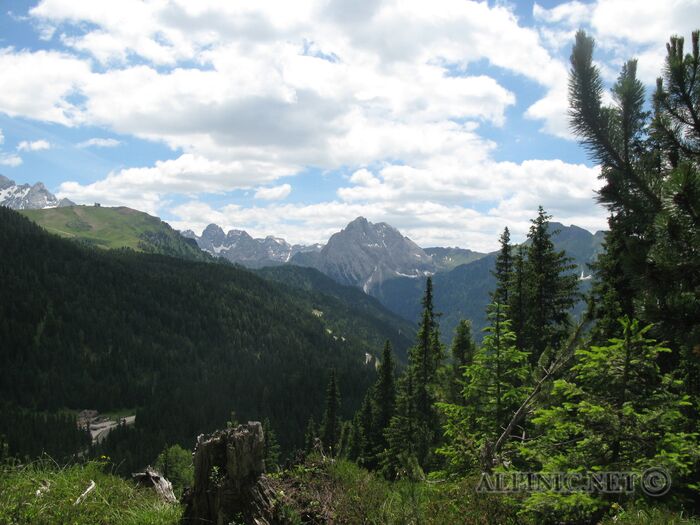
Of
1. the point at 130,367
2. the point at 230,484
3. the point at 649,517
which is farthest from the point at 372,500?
the point at 130,367

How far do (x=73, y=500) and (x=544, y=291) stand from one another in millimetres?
20853

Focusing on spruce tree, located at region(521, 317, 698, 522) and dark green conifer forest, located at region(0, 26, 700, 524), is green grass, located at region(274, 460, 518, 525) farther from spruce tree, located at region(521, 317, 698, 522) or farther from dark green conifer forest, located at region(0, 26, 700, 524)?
spruce tree, located at region(521, 317, 698, 522)

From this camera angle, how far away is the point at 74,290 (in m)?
187

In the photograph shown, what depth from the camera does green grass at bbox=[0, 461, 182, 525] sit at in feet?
21.1

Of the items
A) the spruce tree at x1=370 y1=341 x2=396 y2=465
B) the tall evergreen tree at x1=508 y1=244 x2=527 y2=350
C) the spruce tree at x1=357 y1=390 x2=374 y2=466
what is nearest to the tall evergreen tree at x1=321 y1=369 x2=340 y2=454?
the spruce tree at x1=357 y1=390 x2=374 y2=466

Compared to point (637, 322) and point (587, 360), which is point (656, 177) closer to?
point (637, 322)

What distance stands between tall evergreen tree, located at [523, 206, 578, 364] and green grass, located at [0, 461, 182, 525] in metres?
18.6

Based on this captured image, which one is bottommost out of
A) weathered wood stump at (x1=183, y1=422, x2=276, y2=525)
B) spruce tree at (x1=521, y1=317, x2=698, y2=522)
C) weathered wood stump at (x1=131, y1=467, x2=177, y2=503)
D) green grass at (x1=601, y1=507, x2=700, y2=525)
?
weathered wood stump at (x1=131, y1=467, x2=177, y2=503)

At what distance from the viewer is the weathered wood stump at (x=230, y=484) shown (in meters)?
6.73

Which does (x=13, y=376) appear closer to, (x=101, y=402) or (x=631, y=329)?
(x=101, y=402)

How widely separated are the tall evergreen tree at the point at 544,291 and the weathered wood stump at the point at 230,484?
1766 centimetres

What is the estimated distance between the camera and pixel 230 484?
268 inches

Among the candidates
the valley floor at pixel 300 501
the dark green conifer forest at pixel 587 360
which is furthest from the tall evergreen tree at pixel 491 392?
the valley floor at pixel 300 501

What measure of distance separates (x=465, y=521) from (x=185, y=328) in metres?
210
